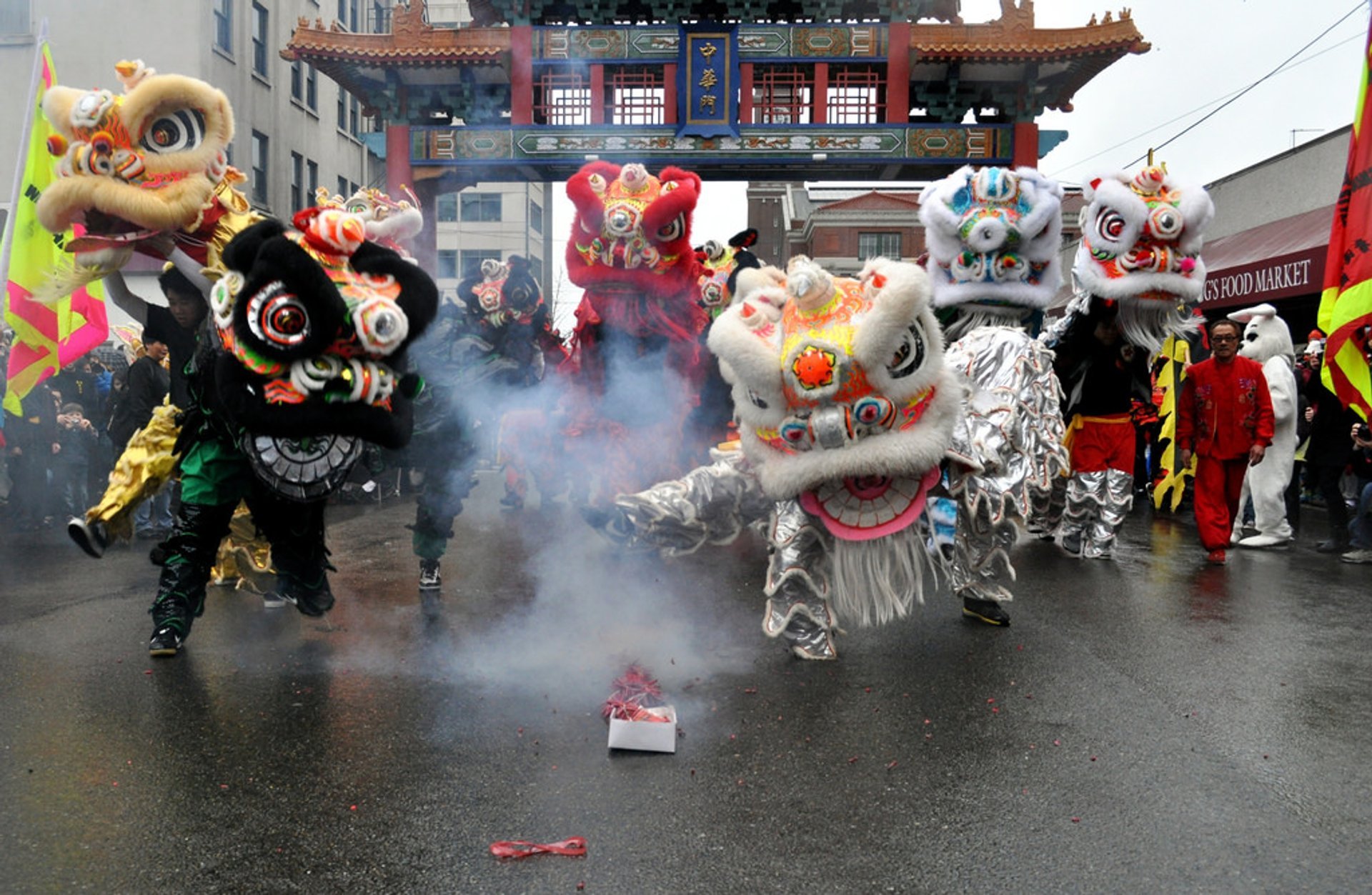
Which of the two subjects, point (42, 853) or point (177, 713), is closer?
point (42, 853)

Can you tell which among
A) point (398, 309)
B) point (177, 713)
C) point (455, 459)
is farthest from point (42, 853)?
point (455, 459)

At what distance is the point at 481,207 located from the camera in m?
32.3

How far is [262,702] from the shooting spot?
12.9ft

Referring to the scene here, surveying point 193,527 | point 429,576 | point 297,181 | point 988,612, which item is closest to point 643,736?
point 193,527

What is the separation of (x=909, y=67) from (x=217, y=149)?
1330 cm

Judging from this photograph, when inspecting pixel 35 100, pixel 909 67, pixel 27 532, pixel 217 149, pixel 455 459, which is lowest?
pixel 27 532

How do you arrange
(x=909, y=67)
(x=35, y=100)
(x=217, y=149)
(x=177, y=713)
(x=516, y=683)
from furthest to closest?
(x=909, y=67) < (x=35, y=100) < (x=217, y=149) < (x=516, y=683) < (x=177, y=713)

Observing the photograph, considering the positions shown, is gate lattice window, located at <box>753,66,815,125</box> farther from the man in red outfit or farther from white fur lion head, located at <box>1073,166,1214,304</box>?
white fur lion head, located at <box>1073,166,1214,304</box>

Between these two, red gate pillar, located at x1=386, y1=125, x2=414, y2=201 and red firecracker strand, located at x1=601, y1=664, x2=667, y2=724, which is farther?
red gate pillar, located at x1=386, y1=125, x2=414, y2=201

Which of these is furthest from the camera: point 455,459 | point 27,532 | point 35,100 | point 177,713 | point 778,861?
point 27,532

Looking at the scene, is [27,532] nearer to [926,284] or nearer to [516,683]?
[516,683]

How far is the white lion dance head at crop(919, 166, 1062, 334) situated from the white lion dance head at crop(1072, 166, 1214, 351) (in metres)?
1.02

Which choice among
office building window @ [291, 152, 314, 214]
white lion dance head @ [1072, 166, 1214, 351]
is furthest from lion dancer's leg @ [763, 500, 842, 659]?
office building window @ [291, 152, 314, 214]

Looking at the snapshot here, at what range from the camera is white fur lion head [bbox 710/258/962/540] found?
392cm
